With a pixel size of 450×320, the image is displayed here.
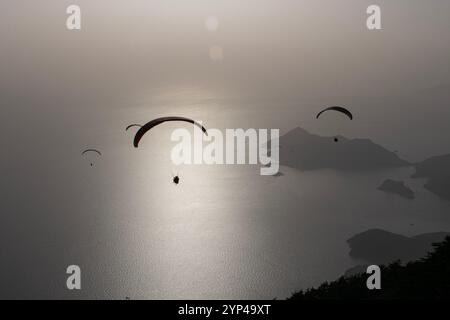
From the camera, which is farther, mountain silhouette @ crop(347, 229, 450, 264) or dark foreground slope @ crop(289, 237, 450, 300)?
mountain silhouette @ crop(347, 229, 450, 264)

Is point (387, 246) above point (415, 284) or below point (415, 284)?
above

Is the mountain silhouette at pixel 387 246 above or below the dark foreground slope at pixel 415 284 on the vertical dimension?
above

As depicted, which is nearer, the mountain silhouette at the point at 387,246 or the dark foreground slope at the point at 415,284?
the dark foreground slope at the point at 415,284

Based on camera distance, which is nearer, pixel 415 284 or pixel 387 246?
pixel 415 284

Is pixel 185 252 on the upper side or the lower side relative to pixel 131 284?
upper

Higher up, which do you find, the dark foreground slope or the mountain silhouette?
the mountain silhouette
